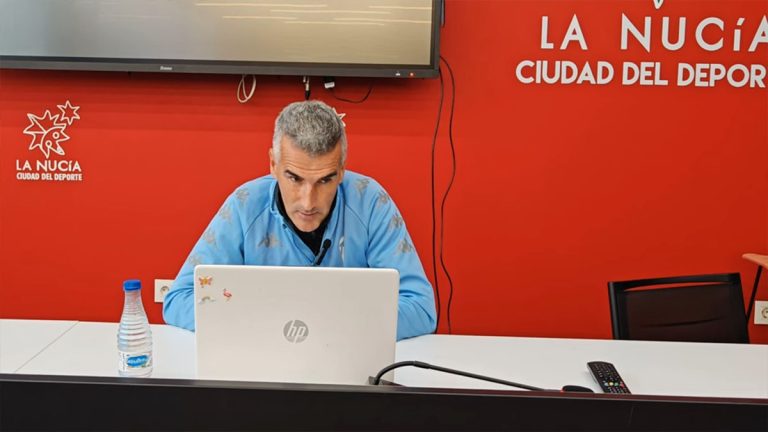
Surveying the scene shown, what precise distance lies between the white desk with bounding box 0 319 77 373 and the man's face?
69 cm

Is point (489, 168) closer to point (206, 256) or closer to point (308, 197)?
point (308, 197)

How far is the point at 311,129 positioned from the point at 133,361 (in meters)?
0.76

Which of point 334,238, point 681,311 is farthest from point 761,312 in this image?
point 334,238

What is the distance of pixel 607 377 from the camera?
62.3 inches

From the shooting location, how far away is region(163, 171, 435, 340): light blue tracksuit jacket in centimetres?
192

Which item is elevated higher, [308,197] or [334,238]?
[308,197]

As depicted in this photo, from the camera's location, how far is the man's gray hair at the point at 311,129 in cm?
188

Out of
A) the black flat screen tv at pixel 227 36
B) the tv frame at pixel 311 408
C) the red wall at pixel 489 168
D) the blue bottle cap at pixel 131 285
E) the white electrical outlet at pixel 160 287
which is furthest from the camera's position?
the white electrical outlet at pixel 160 287

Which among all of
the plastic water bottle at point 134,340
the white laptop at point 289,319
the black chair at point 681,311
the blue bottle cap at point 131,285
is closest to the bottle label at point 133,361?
the plastic water bottle at point 134,340

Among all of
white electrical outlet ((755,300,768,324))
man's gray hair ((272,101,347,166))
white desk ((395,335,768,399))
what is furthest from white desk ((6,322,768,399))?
white electrical outlet ((755,300,768,324))

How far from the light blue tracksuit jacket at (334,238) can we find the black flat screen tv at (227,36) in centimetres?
96

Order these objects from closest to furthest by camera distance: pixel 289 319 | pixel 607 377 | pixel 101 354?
1. pixel 289 319
2. pixel 607 377
3. pixel 101 354

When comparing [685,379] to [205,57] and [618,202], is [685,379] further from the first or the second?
[205,57]

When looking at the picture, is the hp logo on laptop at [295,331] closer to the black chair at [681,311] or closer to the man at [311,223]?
the man at [311,223]
